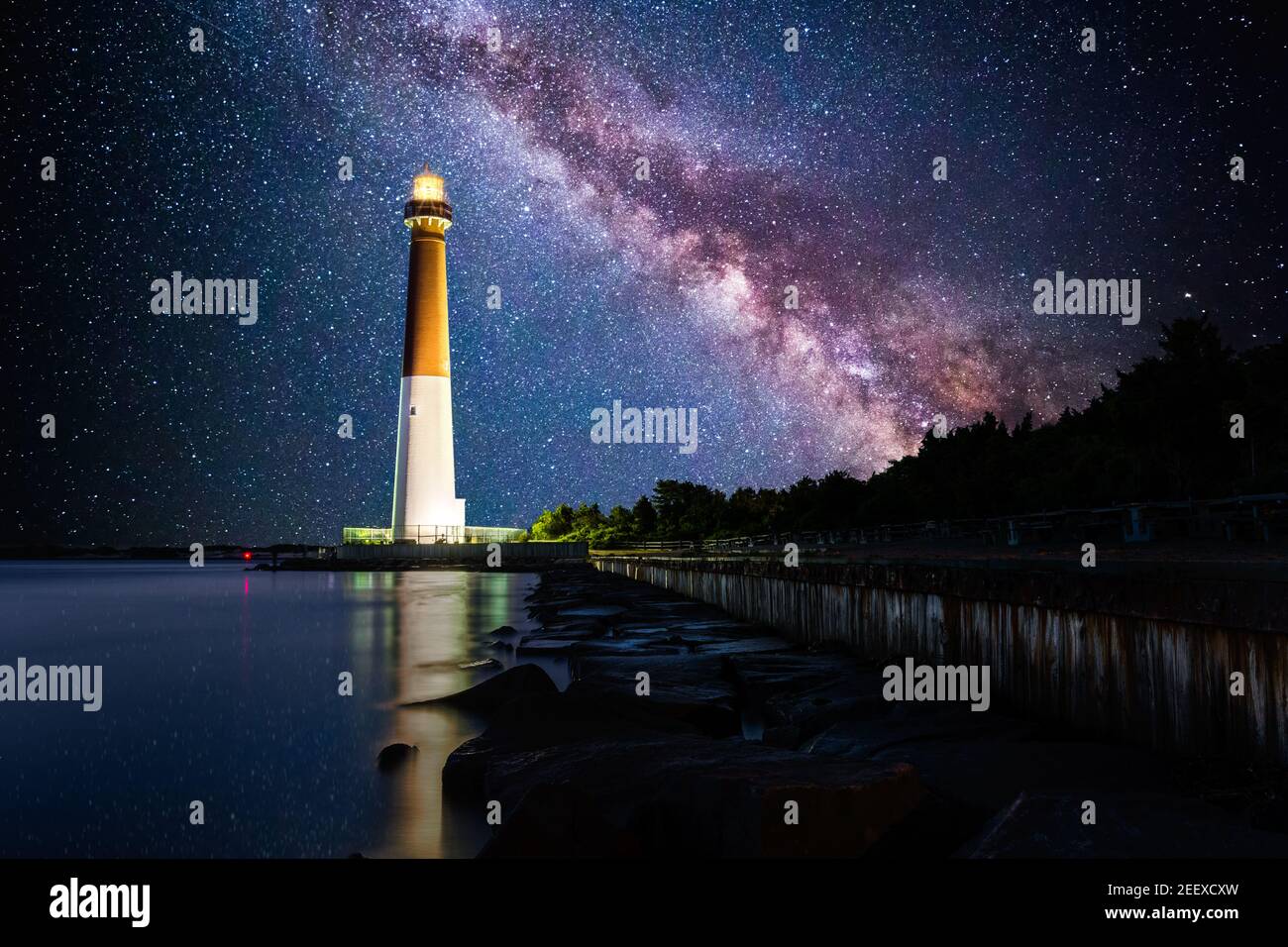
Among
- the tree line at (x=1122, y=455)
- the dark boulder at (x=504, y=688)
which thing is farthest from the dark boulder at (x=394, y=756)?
the tree line at (x=1122, y=455)

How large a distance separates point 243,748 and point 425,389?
62.4m

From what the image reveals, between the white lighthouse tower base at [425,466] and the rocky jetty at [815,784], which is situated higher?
the white lighthouse tower base at [425,466]

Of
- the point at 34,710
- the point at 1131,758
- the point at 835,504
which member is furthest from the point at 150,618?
the point at 835,504

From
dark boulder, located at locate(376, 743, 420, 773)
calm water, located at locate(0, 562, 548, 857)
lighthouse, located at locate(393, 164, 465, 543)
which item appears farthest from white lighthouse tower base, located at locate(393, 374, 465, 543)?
dark boulder, located at locate(376, 743, 420, 773)

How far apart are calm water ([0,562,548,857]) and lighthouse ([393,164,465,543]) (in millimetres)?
44524

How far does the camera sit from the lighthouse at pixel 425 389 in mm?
74125

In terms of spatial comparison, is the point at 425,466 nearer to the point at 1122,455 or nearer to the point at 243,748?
the point at 1122,455

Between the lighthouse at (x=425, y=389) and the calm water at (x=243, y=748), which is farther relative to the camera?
the lighthouse at (x=425, y=389)

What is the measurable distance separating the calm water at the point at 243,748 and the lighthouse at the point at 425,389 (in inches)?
1753

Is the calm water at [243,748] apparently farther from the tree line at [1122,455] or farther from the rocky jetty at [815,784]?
the tree line at [1122,455]

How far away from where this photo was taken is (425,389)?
73.8m

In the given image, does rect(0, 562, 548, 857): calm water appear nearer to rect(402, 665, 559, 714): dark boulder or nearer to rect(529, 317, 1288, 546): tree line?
rect(402, 665, 559, 714): dark boulder
